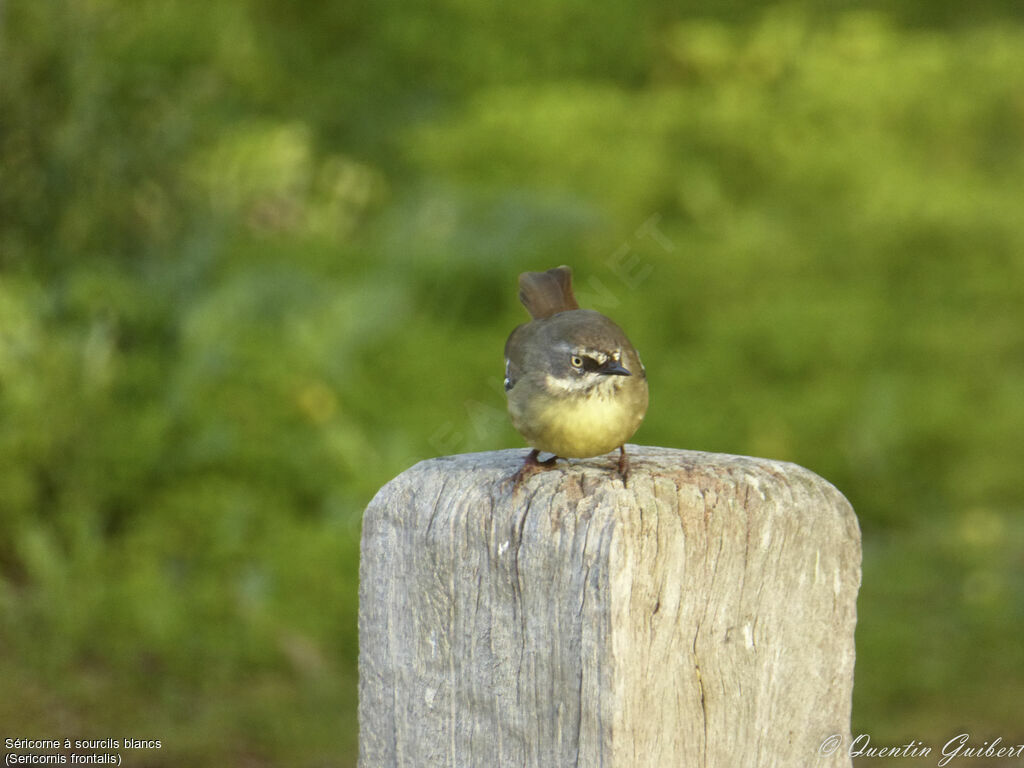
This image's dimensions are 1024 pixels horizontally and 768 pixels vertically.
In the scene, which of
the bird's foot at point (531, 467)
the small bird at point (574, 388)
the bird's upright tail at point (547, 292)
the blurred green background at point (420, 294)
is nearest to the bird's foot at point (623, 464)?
the small bird at point (574, 388)

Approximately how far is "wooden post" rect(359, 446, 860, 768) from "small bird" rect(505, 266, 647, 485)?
0.07 m

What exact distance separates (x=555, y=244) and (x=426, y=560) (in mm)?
7024

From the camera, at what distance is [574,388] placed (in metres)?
2.37

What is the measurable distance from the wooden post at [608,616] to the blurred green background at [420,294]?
2.70 m

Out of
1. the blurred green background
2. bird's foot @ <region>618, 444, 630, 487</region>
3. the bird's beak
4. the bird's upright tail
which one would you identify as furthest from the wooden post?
the blurred green background

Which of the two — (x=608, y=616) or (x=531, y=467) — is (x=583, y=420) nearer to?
(x=531, y=467)

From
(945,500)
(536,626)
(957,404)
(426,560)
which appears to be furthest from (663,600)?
(957,404)

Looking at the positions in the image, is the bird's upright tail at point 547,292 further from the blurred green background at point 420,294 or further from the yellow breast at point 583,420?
the blurred green background at point 420,294

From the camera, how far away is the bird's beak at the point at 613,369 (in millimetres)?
2393

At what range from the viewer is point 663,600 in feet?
6.29

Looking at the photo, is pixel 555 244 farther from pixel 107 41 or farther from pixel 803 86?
pixel 107 41

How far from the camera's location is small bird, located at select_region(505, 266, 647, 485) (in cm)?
229

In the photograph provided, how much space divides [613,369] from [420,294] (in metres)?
6.43

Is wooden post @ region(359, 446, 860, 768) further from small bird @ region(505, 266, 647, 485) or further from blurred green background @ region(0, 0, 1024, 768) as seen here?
blurred green background @ region(0, 0, 1024, 768)
